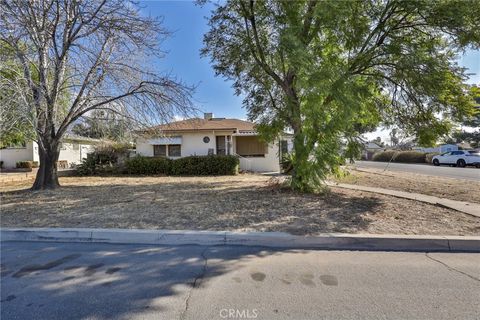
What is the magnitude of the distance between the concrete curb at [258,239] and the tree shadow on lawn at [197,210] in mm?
348

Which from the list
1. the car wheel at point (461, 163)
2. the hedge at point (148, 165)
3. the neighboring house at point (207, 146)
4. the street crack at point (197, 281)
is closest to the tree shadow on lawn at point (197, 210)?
the street crack at point (197, 281)

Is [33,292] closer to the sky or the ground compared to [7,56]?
closer to the ground

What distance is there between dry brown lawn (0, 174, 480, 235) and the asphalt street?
106 centimetres

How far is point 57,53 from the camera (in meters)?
9.29

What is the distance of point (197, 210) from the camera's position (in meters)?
7.19

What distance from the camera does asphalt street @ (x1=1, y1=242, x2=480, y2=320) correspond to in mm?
3045

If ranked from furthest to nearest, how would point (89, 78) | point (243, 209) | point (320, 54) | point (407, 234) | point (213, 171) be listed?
point (213, 171) → point (89, 78) → point (320, 54) → point (243, 209) → point (407, 234)

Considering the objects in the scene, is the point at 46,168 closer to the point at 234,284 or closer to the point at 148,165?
the point at 148,165

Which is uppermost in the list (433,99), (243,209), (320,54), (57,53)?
(57,53)

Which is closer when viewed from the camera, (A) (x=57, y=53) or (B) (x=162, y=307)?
(B) (x=162, y=307)

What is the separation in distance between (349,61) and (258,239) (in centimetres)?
621

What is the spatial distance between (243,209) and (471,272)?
4451 millimetres

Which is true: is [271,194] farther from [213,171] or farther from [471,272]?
[213,171]

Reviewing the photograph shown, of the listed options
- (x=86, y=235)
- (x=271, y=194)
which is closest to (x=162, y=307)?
(x=86, y=235)
